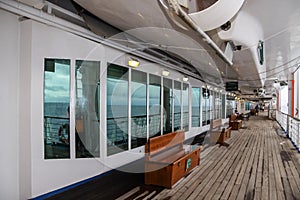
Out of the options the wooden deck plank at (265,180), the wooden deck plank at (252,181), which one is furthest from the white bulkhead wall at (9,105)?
the wooden deck plank at (265,180)

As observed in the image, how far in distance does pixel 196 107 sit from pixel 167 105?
2.59 m

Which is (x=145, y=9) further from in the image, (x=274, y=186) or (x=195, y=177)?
(x=274, y=186)

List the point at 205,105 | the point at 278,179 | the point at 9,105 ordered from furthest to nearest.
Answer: the point at 205,105 → the point at 278,179 → the point at 9,105

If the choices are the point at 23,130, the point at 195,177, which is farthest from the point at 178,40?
the point at 23,130

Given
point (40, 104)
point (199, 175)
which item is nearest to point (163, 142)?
point (199, 175)

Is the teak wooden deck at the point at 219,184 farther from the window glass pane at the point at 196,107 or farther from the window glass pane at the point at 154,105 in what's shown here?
the window glass pane at the point at 196,107

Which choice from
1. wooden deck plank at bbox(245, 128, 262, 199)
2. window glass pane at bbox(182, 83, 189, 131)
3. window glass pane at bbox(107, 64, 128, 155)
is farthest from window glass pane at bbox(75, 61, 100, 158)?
window glass pane at bbox(182, 83, 189, 131)

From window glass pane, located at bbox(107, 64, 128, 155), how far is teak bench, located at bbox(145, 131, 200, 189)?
2.92 ft

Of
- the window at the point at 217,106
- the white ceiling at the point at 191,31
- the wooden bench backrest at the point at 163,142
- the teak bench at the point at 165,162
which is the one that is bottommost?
the teak bench at the point at 165,162

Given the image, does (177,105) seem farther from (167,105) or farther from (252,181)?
(252,181)

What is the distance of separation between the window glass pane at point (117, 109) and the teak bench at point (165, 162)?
0.89 m

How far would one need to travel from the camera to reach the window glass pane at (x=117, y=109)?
373 cm

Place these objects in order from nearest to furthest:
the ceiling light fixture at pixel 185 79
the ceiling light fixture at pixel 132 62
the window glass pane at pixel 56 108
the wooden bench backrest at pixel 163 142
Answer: the window glass pane at pixel 56 108
the wooden bench backrest at pixel 163 142
the ceiling light fixture at pixel 132 62
the ceiling light fixture at pixel 185 79

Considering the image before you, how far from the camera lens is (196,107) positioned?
8.16m
